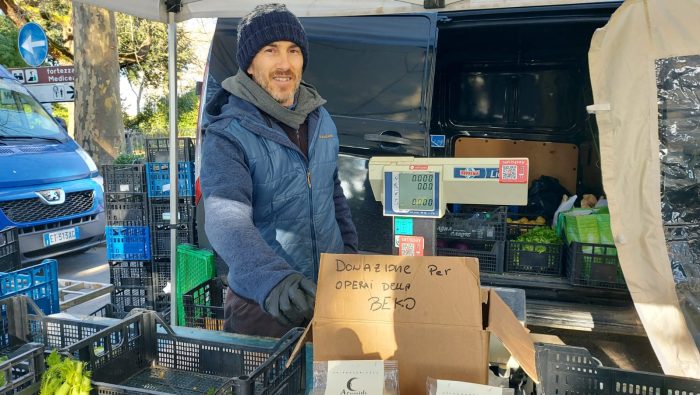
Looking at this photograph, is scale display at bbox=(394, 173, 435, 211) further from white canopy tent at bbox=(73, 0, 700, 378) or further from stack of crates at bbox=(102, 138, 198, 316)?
stack of crates at bbox=(102, 138, 198, 316)

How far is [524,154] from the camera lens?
198 inches

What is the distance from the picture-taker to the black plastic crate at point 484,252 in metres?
3.52

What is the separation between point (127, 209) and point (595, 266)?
3.39m

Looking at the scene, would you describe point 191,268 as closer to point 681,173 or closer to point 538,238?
point 538,238

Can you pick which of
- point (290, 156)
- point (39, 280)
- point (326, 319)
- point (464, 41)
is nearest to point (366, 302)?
point (326, 319)

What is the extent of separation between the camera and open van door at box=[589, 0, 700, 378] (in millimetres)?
2625

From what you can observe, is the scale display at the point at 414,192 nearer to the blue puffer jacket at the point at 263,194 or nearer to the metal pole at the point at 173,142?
the blue puffer jacket at the point at 263,194

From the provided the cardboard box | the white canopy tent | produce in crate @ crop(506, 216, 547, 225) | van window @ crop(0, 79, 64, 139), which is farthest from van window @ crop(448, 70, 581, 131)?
van window @ crop(0, 79, 64, 139)

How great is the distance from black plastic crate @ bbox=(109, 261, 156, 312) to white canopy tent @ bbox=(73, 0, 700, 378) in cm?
176

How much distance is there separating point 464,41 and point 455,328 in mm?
4036

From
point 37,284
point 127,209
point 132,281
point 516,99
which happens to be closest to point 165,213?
point 127,209

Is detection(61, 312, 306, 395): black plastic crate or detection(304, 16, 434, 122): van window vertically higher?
detection(304, 16, 434, 122): van window

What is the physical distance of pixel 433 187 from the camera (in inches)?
85.0

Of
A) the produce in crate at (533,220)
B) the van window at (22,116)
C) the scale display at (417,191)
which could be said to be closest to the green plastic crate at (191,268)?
the scale display at (417,191)
